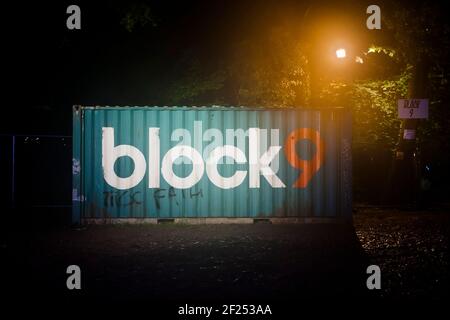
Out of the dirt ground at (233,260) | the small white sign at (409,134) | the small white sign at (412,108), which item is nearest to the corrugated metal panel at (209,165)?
the dirt ground at (233,260)

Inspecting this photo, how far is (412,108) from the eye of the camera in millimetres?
15016

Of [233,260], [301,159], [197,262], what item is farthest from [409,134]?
[197,262]

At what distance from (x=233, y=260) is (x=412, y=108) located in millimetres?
8444

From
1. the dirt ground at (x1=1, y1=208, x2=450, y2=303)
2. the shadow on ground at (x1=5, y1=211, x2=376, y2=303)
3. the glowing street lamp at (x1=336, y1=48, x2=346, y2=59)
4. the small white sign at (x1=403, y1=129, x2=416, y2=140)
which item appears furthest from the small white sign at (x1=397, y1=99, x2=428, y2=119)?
the shadow on ground at (x1=5, y1=211, x2=376, y2=303)

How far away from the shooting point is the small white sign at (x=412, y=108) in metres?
15.0

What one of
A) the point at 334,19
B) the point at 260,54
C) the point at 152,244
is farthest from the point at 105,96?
the point at 152,244

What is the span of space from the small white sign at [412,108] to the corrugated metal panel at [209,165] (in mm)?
2858

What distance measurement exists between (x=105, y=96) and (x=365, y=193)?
40.2ft

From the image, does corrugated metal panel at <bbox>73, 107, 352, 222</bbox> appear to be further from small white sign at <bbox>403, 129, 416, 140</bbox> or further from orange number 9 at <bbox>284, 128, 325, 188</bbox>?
small white sign at <bbox>403, 129, 416, 140</bbox>

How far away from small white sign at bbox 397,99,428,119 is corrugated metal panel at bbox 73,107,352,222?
9.38 feet

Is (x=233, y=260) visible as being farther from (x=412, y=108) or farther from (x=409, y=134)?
(x=409, y=134)

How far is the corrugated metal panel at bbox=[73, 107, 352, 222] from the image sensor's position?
12898mm

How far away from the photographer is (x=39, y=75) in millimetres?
22359

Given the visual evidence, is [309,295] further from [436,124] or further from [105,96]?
[105,96]
